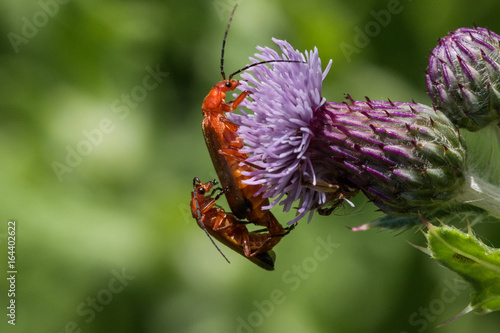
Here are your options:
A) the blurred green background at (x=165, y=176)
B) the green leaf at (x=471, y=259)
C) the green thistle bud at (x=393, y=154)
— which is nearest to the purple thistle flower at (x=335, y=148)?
the green thistle bud at (x=393, y=154)

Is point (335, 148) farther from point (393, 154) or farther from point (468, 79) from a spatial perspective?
point (468, 79)

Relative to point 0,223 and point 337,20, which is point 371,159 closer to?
point 337,20

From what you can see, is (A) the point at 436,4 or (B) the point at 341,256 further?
(A) the point at 436,4

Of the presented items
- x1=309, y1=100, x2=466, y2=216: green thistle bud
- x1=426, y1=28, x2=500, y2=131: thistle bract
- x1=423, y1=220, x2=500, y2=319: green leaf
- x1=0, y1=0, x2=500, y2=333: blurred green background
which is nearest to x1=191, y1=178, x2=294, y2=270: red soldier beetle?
x1=309, y1=100, x2=466, y2=216: green thistle bud

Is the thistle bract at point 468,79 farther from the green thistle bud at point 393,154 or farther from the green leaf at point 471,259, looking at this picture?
the green leaf at point 471,259

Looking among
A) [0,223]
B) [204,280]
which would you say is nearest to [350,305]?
[204,280]

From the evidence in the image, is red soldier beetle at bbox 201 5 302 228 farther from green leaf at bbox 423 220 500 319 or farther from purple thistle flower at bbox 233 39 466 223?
green leaf at bbox 423 220 500 319
